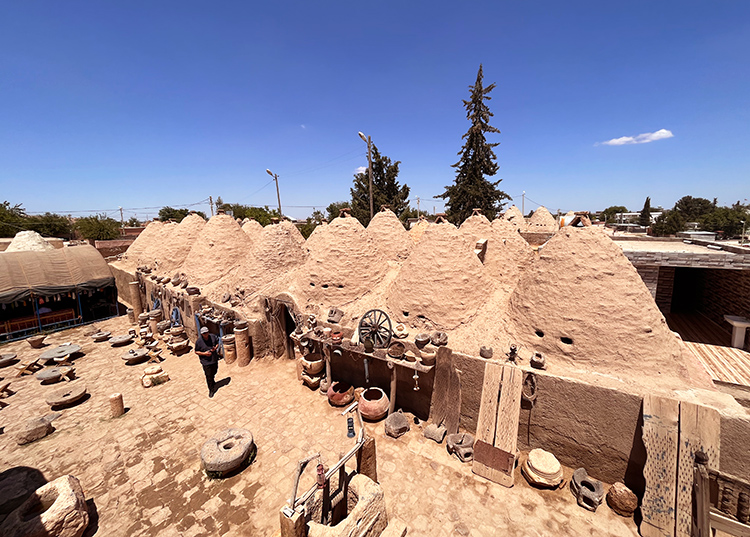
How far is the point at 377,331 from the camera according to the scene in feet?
26.4

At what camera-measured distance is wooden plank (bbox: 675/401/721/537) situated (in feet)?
15.6

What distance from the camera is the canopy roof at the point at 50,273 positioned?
1362cm

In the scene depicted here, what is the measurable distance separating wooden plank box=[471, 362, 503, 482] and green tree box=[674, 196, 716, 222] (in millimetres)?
77640

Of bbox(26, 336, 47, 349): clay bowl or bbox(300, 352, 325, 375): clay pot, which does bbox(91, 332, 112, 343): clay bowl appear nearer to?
bbox(26, 336, 47, 349): clay bowl

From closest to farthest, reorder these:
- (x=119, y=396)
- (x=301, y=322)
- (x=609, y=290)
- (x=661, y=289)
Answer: (x=609, y=290) → (x=119, y=396) → (x=301, y=322) → (x=661, y=289)

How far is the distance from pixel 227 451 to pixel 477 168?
24.9m

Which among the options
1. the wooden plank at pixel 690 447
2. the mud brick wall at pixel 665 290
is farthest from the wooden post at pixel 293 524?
the mud brick wall at pixel 665 290

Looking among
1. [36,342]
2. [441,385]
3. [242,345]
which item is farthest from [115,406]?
[441,385]

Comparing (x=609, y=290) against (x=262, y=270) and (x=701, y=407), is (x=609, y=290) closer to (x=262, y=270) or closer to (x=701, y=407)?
(x=701, y=407)

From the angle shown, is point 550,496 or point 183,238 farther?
point 183,238

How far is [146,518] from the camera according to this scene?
5445mm

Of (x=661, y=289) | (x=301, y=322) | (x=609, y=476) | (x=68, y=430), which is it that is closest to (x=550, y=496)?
(x=609, y=476)

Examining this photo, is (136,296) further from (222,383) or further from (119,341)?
(222,383)

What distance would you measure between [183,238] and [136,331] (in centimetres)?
581
